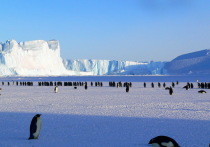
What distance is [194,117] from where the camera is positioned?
1009 cm


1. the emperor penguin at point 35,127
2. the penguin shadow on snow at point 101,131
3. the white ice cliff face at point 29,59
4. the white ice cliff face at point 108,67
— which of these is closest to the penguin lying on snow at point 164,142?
the penguin shadow on snow at point 101,131

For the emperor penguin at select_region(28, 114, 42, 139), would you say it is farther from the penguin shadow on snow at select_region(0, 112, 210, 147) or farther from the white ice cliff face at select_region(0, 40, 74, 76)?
the white ice cliff face at select_region(0, 40, 74, 76)

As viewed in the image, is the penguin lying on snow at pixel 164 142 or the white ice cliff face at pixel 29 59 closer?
the penguin lying on snow at pixel 164 142

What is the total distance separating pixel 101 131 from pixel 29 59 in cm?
11419

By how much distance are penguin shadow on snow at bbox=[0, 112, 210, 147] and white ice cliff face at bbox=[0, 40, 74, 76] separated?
104 meters

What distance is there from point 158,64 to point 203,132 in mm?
160345

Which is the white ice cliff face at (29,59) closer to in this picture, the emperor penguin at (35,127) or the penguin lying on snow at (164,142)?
the emperor penguin at (35,127)

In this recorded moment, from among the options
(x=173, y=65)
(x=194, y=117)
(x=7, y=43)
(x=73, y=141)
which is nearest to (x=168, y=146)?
(x=73, y=141)

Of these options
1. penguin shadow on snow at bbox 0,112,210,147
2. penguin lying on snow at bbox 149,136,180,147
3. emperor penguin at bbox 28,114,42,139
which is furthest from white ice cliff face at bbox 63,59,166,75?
penguin lying on snow at bbox 149,136,180,147

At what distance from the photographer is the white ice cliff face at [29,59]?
111669 mm

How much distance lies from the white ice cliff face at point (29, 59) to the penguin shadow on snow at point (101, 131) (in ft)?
340

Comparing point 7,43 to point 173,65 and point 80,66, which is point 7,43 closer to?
point 80,66

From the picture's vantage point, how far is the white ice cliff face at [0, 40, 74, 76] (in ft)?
366

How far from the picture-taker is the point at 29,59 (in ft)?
390
